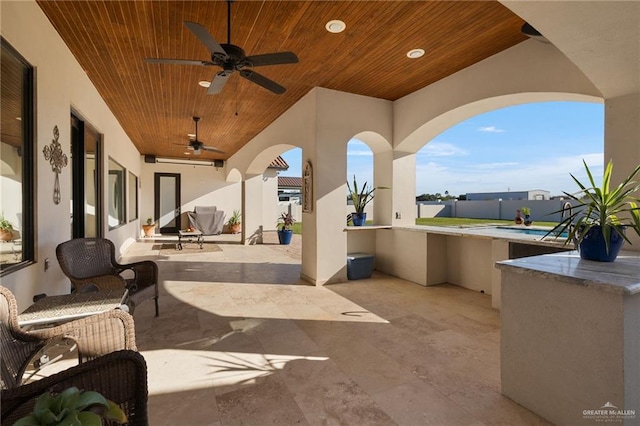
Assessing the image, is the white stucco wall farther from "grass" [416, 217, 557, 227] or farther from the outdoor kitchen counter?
"grass" [416, 217, 557, 227]

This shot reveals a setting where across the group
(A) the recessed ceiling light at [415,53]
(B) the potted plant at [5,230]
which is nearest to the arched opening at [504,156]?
(A) the recessed ceiling light at [415,53]

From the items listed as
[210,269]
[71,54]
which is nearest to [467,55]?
[71,54]

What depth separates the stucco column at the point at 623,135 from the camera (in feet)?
7.86

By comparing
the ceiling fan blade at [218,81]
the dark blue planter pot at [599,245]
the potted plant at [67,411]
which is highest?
the ceiling fan blade at [218,81]

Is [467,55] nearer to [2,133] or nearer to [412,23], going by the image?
[412,23]

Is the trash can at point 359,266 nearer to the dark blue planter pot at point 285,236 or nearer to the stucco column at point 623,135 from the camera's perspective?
A: the stucco column at point 623,135

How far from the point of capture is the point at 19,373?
1.57 m

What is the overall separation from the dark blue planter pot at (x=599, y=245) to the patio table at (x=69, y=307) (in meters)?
3.18

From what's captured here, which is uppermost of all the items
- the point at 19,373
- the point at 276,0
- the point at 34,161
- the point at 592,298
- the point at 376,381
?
the point at 276,0

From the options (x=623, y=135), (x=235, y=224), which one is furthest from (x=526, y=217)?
(x=235, y=224)

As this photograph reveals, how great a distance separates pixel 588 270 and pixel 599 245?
336mm

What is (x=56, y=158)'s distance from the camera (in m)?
3.03

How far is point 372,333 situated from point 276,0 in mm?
3110

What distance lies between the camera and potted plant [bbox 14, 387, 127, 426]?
734 mm
